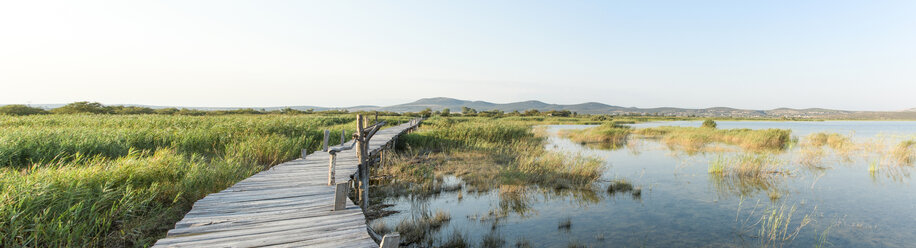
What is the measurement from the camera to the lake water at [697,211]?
20.4 ft

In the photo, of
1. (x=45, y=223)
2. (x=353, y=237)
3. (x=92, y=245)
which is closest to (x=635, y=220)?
(x=353, y=237)

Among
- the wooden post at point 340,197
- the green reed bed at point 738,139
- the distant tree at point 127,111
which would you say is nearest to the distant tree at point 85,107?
the distant tree at point 127,111

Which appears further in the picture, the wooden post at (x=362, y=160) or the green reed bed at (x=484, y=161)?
the green reed bed at (x=484, y=161)

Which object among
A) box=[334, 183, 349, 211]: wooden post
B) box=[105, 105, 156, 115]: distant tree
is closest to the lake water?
box=[334, 183, 349, 211]: wooden post

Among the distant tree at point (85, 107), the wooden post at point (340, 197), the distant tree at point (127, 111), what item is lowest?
the wooden post at point (340, 197)

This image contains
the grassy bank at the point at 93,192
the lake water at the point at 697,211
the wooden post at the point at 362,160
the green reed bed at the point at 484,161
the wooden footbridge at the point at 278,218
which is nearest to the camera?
the wooden footbridge at the point at 278,218

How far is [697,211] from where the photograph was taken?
7770mm

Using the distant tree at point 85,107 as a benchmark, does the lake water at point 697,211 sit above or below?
below

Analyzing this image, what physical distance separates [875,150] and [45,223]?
27502 mm

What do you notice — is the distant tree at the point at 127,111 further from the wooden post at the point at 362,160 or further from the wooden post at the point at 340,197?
the wooden post at the point at 340,197

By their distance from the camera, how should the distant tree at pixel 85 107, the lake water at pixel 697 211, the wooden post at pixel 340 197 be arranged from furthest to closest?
the distant tree at pixel 85 107 → the lake water at pixel 697 211 → the wooden post at pixel 340 197

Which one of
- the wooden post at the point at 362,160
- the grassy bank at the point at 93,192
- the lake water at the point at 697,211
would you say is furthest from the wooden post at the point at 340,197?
the wooden post at the point at 362,160

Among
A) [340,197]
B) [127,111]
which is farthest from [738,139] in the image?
[127,111]

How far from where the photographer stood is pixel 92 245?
4234 millimetres
